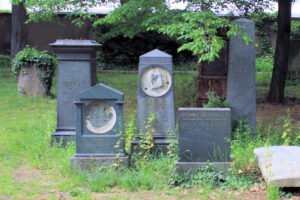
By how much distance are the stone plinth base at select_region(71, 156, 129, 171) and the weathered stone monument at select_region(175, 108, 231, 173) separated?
74cm

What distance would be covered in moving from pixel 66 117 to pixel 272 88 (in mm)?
6359

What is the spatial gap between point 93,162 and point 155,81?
1.58m

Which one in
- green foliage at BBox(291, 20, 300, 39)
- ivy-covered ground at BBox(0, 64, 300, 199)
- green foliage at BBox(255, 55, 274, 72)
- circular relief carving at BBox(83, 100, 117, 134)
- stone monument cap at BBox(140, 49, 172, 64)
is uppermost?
green foliage at BBox(291, 20, 300, 39)

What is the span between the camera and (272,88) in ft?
35.2

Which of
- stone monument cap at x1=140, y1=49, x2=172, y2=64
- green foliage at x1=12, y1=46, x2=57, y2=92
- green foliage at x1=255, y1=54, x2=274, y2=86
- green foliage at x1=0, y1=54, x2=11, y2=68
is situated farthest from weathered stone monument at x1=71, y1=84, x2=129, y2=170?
green foliage at x1=0, y1=54, x2=11, y2=68

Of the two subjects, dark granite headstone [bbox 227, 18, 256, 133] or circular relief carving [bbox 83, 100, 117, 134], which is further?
dark granite headstone [bbox 227, 18, 256, 133]

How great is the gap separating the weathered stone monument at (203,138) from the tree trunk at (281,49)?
6.13 metres

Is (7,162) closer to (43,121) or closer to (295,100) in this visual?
(43,121)

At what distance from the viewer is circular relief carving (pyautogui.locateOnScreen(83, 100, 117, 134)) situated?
5.35 meters

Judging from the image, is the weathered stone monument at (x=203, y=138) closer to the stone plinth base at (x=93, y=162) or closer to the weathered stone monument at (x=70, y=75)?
the stone plinth base at (x=93, y=162)

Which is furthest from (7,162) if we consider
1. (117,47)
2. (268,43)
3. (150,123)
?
(268,43)

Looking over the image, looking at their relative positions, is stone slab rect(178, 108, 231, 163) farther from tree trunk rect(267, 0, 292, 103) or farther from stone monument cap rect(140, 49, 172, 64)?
tree trunk rect(267, 0, 292, 103)

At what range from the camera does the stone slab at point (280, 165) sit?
4387 mm

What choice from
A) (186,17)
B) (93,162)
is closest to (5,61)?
(186,17)
